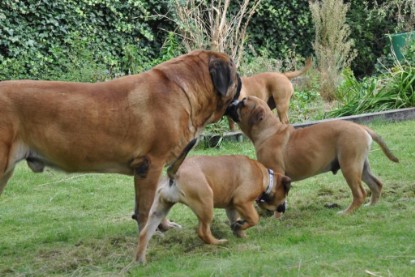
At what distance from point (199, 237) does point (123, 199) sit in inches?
98.8

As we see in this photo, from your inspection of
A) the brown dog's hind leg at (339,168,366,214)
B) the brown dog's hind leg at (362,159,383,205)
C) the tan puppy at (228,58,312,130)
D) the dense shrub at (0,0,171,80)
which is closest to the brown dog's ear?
the brown dog's hind leg at (339,168,366,214)

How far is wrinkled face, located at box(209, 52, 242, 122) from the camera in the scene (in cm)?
750

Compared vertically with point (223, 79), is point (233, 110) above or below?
below

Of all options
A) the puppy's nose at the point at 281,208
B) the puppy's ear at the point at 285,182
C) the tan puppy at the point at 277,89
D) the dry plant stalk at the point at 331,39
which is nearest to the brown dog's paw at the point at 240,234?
the puppy's nose at the point at 281,208

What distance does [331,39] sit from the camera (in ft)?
59.8

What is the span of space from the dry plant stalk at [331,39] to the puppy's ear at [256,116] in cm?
837

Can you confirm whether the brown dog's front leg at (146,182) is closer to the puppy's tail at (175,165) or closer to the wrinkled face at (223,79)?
the puppy's tail at (175,165)

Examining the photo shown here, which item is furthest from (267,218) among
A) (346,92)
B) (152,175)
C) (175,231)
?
(346,92)

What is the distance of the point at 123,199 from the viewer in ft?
31.4

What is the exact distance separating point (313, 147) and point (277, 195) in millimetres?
875

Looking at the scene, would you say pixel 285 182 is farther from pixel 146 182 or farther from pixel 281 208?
pixel 146 182

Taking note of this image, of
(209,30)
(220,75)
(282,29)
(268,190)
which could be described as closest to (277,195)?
(268,190)

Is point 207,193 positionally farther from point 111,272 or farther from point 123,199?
point 123,199

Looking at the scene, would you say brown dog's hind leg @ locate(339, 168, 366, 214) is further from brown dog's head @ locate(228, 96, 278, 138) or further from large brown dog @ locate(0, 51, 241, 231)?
large brown dog @ locate(0, 51, 241, 231)
